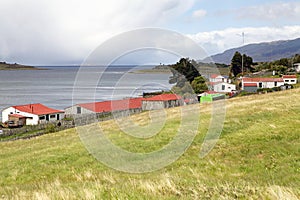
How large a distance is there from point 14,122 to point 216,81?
43203 mm

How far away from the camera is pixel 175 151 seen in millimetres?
16734

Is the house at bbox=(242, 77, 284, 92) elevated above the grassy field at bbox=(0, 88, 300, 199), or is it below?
above

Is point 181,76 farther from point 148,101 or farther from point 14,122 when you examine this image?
point 14,122

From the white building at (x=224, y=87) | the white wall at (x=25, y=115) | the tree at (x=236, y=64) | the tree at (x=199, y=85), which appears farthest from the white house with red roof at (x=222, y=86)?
the white wall at (x=25, y=115)

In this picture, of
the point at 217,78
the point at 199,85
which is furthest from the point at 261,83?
the point at 217,78

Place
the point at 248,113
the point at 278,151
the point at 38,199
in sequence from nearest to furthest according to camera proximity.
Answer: the point at 38,199
the point at 278,151
the point at 248,113

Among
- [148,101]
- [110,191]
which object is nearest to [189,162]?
[110,191]

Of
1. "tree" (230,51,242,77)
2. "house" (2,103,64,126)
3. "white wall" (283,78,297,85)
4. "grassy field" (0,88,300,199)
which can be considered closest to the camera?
"grassy field" (0,88,300,199)

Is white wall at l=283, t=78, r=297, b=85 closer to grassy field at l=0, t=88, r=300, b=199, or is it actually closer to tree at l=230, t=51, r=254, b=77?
tree at l=230, t=51, r=254, b=77

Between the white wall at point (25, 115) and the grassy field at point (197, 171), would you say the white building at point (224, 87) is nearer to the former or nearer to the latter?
the white wall at point (25, 115)

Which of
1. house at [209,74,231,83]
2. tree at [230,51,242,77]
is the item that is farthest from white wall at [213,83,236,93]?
tree at [230,51,242,77]

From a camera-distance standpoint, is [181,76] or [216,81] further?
[216,81]

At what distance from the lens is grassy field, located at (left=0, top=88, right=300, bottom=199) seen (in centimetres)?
→ 749

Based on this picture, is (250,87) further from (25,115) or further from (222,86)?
(25,115)
